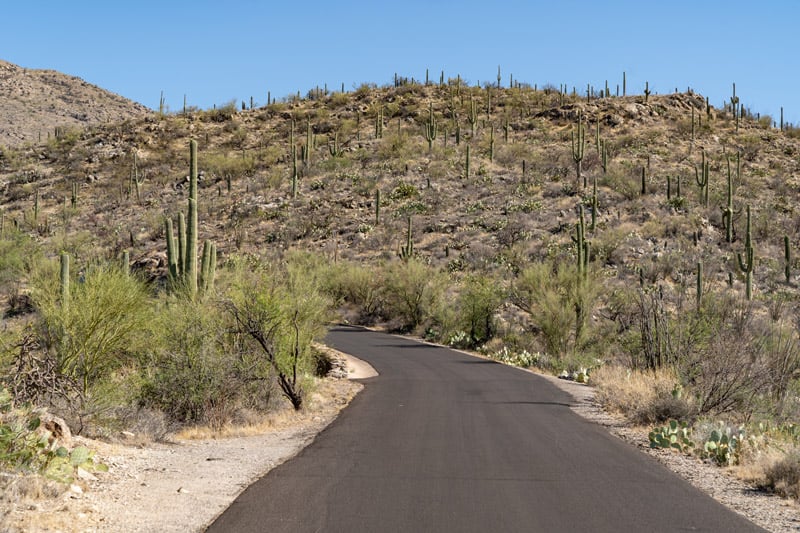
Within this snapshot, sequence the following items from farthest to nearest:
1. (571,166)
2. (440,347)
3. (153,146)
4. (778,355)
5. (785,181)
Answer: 1. (153,146)
2. (571,166)
3. (785,181)
4. (440,347)
5. (778,355)

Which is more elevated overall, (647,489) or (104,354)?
(104,354)

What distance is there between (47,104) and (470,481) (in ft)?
377

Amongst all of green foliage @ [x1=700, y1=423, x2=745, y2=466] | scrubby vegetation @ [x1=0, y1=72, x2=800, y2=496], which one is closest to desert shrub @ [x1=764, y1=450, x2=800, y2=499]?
scrubby vegetation @ [x1=0, y1=72, x2=800, y2=496]

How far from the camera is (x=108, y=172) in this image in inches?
3140

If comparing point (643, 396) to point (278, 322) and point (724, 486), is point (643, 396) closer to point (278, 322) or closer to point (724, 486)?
point (724, 486)

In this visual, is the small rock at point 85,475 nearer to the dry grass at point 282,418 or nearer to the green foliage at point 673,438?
the dry grass at point 282,418

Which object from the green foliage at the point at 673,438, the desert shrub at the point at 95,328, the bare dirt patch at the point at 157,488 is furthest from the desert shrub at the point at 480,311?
the green foliage at the point at 673,438

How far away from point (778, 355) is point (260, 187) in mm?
58829

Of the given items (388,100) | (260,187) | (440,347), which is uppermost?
(388,100)

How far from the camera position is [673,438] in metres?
12.7

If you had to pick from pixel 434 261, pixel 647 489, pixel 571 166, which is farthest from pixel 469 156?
pixel 647 489

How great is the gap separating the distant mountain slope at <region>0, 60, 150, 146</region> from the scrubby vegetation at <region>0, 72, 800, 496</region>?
13.4 meters

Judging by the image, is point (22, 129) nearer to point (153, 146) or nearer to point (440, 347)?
point (153, 146)

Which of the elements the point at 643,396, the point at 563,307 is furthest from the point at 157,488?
the point at 563,307
